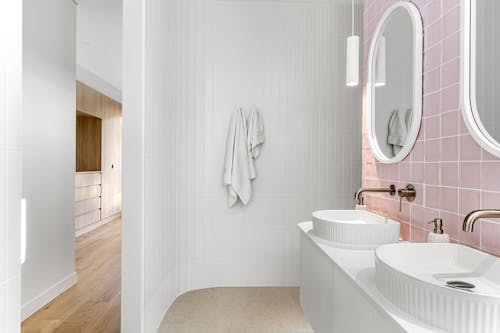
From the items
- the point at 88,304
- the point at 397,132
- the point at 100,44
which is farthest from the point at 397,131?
the point at 100,44

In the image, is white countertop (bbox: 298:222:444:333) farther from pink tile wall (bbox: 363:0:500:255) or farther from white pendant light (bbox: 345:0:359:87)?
white pendant light (bbox: 345:0:359:87)

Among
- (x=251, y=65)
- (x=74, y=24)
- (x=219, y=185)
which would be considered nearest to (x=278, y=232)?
(x=219, y=185)

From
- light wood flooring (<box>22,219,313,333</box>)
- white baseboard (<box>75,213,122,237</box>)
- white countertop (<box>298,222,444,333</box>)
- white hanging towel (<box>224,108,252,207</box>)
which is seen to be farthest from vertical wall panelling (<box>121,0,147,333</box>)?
white baseboard (<box>75,213,122,237</box>)

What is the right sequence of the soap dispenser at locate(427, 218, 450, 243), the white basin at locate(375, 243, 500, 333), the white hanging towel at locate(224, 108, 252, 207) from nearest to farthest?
the white basin at locate(375, 243, 500, 333) < the soap dispenser at locate(427, 218, 450, 243) < the white hanging towel at locate(224, 108, 252, 207)

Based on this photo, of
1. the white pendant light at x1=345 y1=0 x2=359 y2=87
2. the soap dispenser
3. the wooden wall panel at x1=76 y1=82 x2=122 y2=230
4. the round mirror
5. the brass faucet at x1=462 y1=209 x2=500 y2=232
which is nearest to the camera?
the brass faucet at x1=462 y1=209 x2=500 y2=232

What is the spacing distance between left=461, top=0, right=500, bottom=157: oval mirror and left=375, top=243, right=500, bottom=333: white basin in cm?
37

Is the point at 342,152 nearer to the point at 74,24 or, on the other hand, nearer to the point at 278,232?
the point at 278,232

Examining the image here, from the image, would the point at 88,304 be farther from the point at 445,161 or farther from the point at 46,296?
the point at 445,161

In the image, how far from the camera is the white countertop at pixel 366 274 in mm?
808

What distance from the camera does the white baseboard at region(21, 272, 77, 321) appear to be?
240 cm

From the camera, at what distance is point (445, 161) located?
138 centimetres

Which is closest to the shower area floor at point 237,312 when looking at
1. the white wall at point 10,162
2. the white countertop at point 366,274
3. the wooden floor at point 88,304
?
the wooden floor at point 88,304

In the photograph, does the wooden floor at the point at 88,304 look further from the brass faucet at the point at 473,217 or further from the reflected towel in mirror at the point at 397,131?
the brass faucet at the point at 473,217

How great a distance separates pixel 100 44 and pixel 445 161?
426cm
